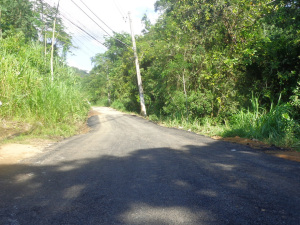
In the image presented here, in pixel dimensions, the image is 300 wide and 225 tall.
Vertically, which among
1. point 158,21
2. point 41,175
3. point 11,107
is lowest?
point 41,175

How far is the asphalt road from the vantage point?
2072 mm

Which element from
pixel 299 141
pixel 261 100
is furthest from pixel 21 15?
pixel 299 141

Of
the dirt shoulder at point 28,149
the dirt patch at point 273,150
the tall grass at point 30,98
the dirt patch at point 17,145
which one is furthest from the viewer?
the tall grass at point 30,98

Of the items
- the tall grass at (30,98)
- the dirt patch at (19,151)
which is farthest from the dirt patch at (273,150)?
the tall grass at (30,98)

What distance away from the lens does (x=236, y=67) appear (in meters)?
9.41

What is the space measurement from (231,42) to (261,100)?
348 cm

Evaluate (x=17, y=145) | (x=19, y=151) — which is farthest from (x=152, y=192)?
(x=17, y=145)

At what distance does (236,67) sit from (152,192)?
26.7 feet

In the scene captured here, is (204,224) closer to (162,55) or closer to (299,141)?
(299,141)

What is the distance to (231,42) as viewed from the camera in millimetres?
10383

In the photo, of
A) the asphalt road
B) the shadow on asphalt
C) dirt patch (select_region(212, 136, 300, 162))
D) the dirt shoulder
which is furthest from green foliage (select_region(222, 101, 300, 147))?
→ the shadow on asphalt

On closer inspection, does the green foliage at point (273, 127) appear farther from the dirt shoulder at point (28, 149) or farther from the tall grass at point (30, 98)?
the tall grass at point (30, 98)

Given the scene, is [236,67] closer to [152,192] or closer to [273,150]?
[273,150]

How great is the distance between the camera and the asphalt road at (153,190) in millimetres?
2072
